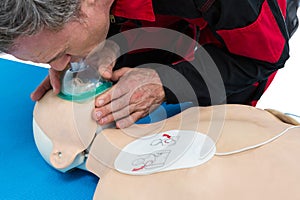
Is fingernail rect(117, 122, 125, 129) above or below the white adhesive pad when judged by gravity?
below

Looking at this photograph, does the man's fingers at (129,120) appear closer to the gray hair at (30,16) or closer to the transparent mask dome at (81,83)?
the transparent mask dome at (81,83)

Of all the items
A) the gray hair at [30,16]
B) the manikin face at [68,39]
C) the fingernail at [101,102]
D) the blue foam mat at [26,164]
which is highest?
the gray hair at [30,16]

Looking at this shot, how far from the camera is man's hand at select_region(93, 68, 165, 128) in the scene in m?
0.97

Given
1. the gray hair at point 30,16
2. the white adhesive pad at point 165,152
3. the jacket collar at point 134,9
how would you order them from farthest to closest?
the jacket collar at point 134,9, the white adhesive pad at point 165,152, the gray hair at point 30,16

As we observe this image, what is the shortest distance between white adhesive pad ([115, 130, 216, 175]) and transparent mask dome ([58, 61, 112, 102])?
152mm

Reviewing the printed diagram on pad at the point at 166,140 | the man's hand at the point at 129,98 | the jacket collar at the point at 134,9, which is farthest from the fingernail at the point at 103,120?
the jacket collar at the point at 134,9

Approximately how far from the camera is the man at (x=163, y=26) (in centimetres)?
80

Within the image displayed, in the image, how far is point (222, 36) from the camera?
99 cm

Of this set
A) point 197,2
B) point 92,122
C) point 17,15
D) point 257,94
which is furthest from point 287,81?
point 17,15

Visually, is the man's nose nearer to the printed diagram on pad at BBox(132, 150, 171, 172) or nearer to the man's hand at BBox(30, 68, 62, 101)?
the man's hand at BBox(30, 68, 62, 101)

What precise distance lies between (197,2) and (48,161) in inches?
20.7

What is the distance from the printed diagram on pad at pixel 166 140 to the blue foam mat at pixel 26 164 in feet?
0.64

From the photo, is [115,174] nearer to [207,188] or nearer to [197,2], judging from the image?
[207,188]

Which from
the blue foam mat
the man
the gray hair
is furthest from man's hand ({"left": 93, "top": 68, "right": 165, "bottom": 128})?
the gray hair
